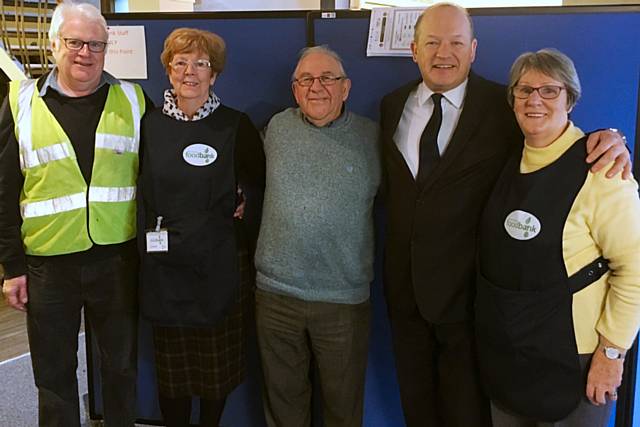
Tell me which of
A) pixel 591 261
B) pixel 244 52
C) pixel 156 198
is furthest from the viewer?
pixel 244 52

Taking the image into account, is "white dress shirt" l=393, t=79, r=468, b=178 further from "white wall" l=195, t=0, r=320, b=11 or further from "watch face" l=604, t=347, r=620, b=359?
"white wall" l=195, t=0, r=320, b=11

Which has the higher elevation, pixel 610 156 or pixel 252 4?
pixel 252 4

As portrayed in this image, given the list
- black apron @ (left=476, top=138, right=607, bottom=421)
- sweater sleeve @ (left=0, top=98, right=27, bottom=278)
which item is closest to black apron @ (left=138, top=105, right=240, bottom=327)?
sweater sleeve @ (left=0, top=98, right=27, bottom=278)

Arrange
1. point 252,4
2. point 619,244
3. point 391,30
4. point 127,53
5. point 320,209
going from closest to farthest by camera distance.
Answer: point 619,244, point 320,209, point 391,30, point 127,53, point 252,4

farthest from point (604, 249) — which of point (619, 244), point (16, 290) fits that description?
point (16, 290)

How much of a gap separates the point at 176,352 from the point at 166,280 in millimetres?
265

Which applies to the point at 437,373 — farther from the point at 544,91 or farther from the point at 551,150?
the point at 544,91

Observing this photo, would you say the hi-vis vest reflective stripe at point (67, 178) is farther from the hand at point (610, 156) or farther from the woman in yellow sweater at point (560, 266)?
the hand at point (610, 156)

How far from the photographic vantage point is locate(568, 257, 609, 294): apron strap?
54.9 inches

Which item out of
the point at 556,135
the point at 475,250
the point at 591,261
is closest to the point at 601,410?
the point at 591,261

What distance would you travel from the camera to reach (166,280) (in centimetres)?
187

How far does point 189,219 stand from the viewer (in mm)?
1826

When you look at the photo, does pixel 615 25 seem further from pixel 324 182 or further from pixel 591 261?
pixel 324 182

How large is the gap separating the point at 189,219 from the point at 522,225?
955mm
